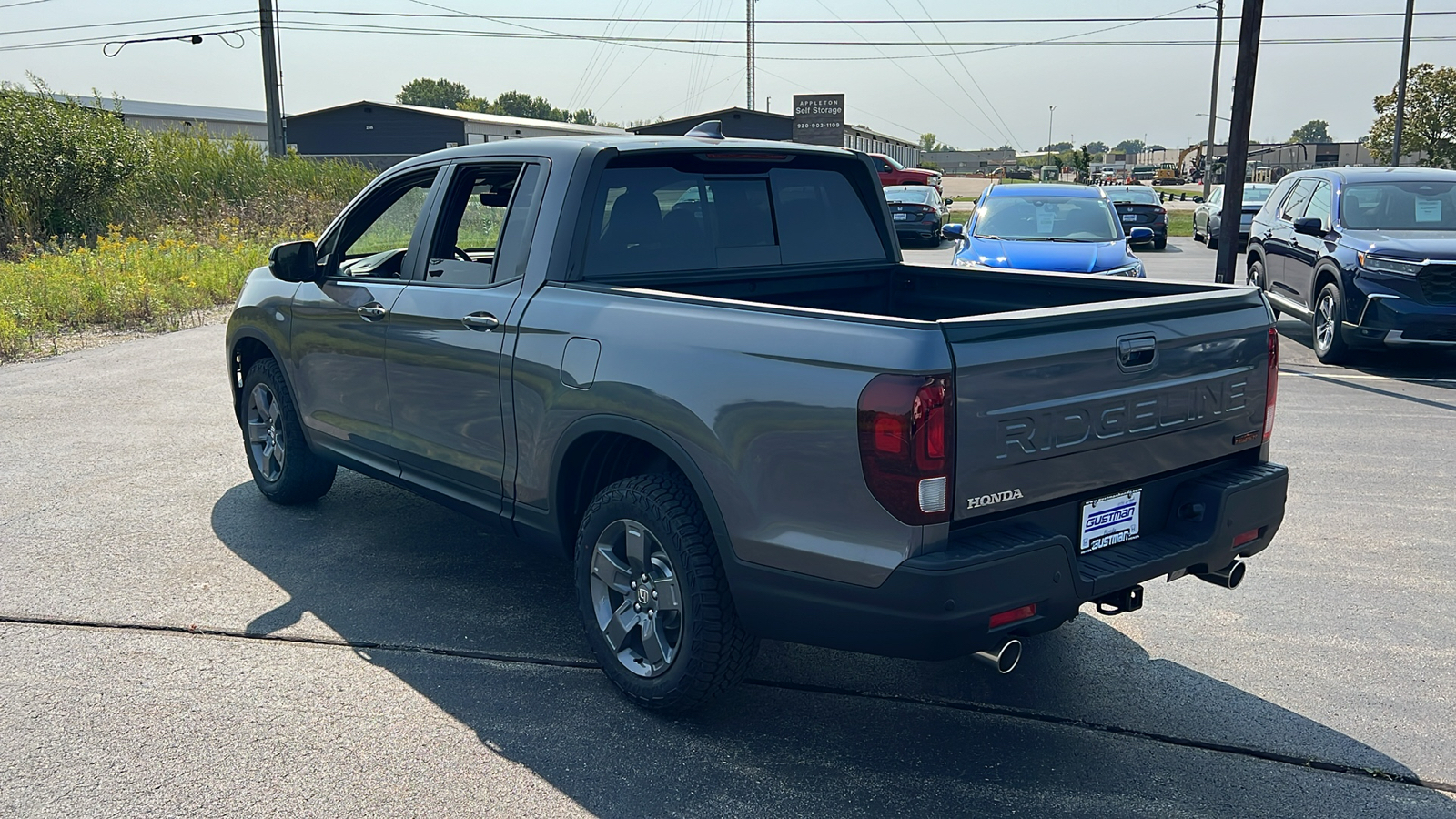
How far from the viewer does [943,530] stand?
123 inches

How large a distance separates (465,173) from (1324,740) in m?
3.92

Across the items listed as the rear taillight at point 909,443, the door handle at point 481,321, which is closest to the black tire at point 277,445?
the door handle at point 481,321

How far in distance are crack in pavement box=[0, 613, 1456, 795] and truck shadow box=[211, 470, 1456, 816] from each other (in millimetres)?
13

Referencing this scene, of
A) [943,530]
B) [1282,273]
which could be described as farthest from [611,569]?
[1282,273]

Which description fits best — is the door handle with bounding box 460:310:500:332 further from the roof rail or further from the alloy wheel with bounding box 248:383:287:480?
the alloy wheel with bounding box 248:383:287:480

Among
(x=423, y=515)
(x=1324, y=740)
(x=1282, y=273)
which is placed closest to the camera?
(x=1324, y=740)

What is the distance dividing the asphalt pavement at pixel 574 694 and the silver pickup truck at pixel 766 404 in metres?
0.39

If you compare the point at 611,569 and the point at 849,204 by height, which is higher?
the point at 849,204

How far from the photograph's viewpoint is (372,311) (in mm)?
5086

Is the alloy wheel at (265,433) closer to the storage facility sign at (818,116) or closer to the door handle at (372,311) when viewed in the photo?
the door handle at (372,311)

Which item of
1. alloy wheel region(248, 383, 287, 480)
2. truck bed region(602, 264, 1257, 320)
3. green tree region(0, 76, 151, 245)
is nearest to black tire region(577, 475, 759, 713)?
truck bed region(602, 264, 1257, 320)

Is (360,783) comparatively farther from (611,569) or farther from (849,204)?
(849,204)

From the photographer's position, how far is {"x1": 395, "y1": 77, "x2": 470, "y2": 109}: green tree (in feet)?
486

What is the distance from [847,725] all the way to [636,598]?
32.8 inches
